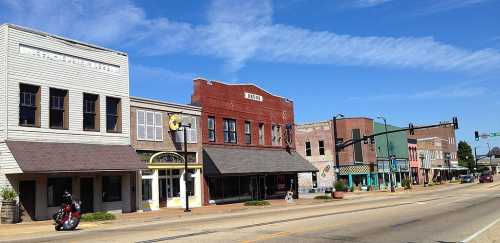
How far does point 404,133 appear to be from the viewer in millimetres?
88250

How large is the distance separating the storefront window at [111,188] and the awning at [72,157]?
5.24 feet

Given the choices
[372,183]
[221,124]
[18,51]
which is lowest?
[372,183]

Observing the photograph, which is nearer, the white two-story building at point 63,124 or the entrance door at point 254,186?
the white two-story building at point 63,124

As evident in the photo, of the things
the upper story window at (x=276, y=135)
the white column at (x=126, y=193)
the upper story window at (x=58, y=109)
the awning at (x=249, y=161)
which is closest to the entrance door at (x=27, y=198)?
the upper story window at (x=58, y=109)

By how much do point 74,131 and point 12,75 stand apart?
15.3 ft

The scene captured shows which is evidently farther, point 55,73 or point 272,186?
point 272,186

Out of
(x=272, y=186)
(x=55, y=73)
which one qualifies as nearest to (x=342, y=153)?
(x=272, y=186)

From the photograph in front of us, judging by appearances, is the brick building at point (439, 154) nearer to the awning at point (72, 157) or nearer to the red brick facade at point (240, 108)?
the red brick facade at point (240, 108)

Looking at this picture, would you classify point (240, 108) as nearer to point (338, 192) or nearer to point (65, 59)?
point (338, 192)

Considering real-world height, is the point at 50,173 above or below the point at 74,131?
below

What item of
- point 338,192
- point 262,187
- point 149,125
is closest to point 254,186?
point 262,187

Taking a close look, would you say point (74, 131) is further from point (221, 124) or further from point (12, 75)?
point (221, 124)

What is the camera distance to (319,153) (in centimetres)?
7344

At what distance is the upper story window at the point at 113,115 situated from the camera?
108 ft
